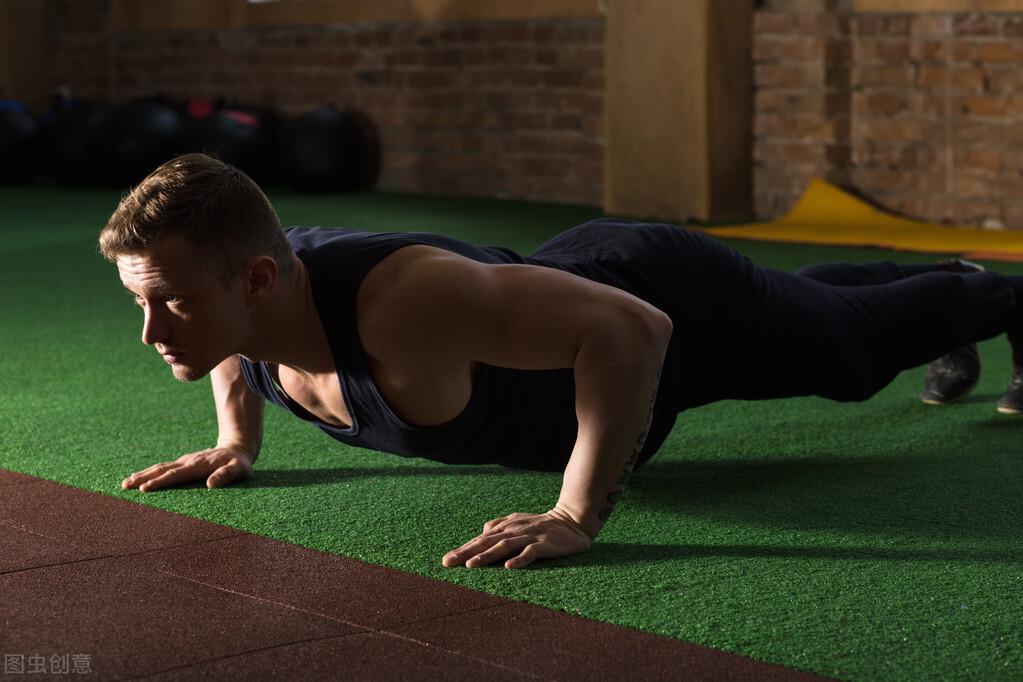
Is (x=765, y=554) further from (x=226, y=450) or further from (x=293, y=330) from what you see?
(x=226, y=450)

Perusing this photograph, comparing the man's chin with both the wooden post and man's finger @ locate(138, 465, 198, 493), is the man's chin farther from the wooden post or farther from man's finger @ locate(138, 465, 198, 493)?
the wooden post

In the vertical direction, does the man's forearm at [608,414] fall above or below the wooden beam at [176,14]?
below

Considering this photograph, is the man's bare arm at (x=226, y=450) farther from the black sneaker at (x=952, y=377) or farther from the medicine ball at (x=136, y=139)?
the medicine ball at (x=136, y=139)

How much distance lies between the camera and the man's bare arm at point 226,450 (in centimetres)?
238

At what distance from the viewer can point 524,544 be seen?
196 cm

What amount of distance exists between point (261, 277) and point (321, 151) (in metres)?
6.40

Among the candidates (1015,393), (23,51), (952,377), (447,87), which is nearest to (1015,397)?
(1015,393)

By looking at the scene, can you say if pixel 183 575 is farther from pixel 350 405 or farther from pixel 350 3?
pixel 350 3

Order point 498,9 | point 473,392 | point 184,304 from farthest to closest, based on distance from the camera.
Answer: point 498,9
point 473,392
point 184,304

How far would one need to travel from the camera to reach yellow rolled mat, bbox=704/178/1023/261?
213 inches

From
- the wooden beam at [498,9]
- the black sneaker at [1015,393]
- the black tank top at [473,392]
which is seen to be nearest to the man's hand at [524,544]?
the black tank top at [473,392]

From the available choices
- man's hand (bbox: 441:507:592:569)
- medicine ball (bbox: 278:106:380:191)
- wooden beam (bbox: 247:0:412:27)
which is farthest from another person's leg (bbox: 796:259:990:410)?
wooden beam (bbox: 247:0:412:27)

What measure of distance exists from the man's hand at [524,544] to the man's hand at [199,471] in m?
0.56

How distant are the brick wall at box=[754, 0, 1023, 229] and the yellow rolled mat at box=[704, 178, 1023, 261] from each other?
0.37 feet
